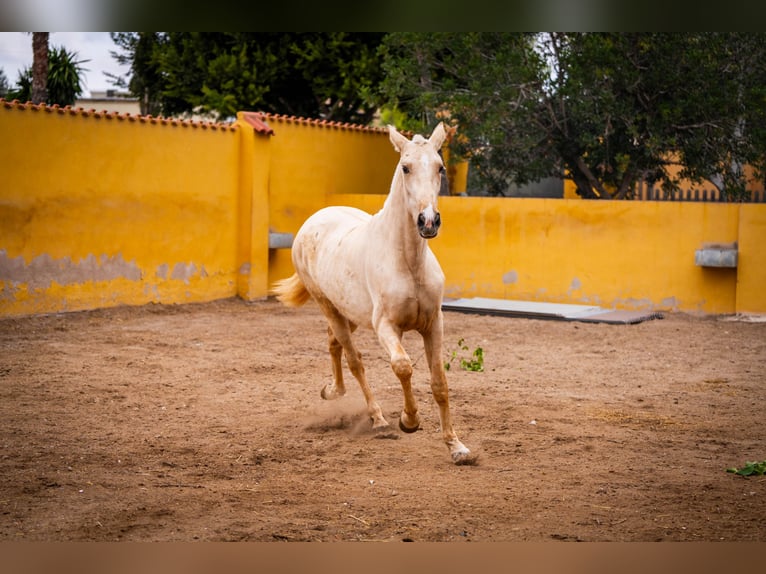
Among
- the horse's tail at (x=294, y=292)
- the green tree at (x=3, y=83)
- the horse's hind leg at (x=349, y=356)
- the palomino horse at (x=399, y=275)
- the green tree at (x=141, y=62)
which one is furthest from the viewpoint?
the green tree at (x=3, y=83)

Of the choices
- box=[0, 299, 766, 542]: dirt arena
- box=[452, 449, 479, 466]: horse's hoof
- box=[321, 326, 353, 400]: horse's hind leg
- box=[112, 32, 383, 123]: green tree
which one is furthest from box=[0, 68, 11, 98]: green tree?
box=[452, 449, 479, 466]: horse's hoof

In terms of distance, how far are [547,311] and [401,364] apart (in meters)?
7.29

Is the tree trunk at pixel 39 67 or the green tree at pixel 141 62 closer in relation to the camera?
the tree trunk at pixel 39 67

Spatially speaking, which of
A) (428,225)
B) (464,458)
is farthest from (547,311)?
(428,225)

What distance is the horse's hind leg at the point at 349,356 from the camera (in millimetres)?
6559

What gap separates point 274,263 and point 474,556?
11.1 m

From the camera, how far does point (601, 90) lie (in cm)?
1398

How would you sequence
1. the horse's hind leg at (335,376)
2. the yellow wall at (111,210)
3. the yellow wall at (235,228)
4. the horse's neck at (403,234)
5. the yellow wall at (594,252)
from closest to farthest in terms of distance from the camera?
the horse's neck at (403,234) → the horse's hind leg at (335,376) → the yellow wall at (111,210) → the yellow wall at (235,228) → the yellow wall at (594,252)

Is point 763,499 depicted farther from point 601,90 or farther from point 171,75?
point 171,75

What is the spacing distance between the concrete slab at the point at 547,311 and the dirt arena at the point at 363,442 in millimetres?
1241

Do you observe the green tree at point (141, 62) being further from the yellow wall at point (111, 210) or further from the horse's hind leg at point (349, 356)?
the horse's hind leg at point (349, 356)

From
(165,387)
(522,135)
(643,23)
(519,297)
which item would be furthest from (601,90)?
(643,23)

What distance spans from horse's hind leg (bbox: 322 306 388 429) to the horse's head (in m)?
1.76

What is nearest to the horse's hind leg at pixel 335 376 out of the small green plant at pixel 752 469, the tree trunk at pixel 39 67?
the small green plant at pixel 752 469
